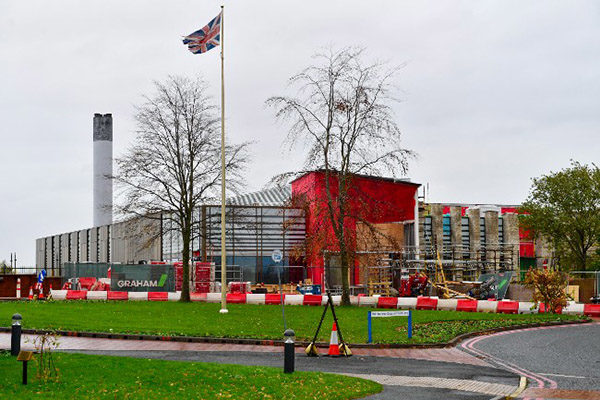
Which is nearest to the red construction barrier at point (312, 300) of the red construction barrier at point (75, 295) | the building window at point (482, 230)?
the red construction barrier at point (75, 295)

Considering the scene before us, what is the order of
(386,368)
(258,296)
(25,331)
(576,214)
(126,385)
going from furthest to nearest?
(576,214)
(258,296)
(25,331)
(386,368)
(126,385)

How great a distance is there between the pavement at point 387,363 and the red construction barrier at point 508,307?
49.6 ft

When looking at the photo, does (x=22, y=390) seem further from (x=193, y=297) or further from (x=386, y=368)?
(x=193, y=297)

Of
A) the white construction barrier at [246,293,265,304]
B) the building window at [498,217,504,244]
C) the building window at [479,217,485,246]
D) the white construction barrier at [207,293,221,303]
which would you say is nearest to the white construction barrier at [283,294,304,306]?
the white construction barrier at [246,293,265,304]

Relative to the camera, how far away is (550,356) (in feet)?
62.8

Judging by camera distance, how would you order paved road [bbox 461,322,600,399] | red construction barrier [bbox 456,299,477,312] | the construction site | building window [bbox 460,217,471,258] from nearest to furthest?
paved road [bbox 461,322,600,399]
red construction barrier [bbox 456,299,477,312]
the construction site
building window [bbox 460,217,471,258]

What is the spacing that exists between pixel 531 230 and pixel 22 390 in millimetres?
59890

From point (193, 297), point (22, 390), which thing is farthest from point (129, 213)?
point (22, 390)

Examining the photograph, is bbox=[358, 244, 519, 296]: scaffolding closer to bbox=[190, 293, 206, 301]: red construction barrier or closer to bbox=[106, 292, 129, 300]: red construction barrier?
bbox=[190, 293, 206, 301]: red construction barrier

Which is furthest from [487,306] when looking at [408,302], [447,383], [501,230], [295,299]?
[501,230]

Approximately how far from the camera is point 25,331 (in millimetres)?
23734

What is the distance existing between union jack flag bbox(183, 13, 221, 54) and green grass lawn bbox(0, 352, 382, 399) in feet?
66.8

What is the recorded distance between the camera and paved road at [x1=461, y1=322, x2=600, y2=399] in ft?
46.2

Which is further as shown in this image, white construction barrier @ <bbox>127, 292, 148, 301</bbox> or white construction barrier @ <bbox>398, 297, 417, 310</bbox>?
white construction barrier @ <bbox>127, 292, 148, 301</bbox>
